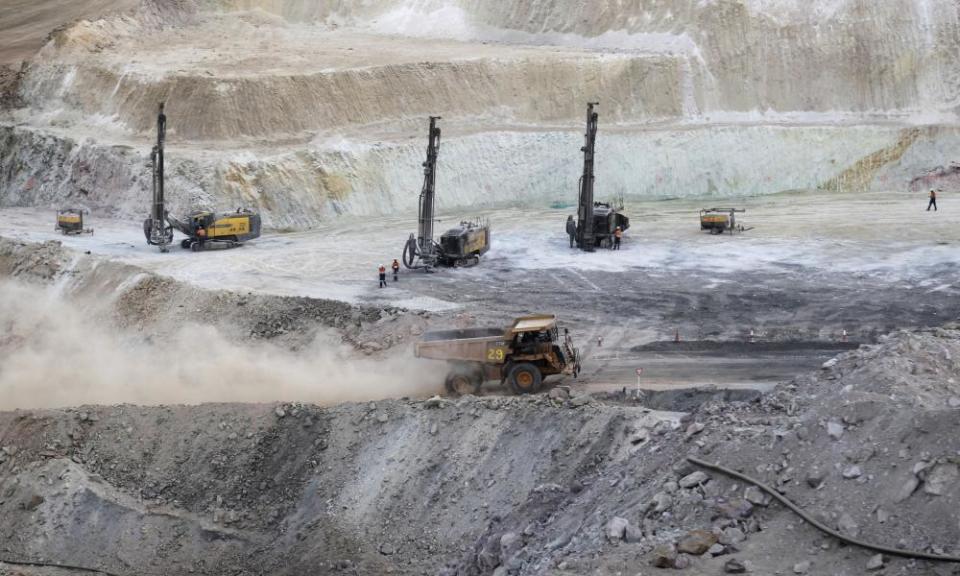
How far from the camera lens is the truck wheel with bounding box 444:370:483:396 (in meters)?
25.8

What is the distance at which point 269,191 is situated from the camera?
4559cm

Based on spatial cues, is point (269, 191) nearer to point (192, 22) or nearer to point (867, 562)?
point (192, 22)

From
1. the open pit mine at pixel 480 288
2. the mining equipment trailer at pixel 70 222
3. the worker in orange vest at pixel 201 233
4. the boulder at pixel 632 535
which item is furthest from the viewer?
the mining equipment trailer at pixel 70 222

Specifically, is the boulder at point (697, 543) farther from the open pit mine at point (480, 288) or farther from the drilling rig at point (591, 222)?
the drilling rig at point (591, 222)

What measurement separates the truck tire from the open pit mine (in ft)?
0.51

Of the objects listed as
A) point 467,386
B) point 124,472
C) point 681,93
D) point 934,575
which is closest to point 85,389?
point 124,472

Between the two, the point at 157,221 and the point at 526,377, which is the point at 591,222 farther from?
the point at 526,377

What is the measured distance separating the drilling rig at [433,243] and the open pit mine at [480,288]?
0.12m

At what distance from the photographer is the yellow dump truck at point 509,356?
2536 cm

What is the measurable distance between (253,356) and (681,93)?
94.4ft

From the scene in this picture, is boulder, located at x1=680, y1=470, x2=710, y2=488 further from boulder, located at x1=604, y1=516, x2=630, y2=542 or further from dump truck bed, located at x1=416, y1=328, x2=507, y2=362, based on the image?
dump truck bed, located at x1=416, y1=328, x2=507, y2=362

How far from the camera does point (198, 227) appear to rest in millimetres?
40406

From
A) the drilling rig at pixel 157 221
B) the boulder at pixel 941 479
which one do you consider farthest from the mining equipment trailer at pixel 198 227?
the boulder at pixel 941 479

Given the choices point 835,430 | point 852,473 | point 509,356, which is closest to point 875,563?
point 852,473
